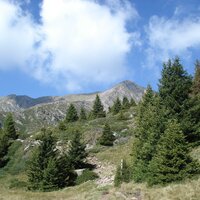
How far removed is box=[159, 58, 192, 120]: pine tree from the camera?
35969mm

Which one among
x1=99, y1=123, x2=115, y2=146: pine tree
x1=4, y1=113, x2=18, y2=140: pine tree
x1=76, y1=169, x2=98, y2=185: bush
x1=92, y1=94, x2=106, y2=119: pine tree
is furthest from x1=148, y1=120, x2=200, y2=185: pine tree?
x1=92, y1=94, x2=106, y2=119: pine tree

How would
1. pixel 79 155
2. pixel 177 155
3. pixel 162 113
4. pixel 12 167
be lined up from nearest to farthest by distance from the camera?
pixel 177 155
pixel 162 113
pixel 79 155
pixel 12 167

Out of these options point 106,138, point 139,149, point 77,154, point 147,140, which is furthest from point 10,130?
point 147,140

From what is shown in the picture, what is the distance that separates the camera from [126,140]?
64.3 metres

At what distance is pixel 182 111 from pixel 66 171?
649 inches

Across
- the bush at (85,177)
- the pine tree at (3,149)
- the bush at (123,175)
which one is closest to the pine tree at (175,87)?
the bush at (123,175)


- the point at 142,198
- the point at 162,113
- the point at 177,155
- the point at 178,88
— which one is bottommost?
the point at 142,198

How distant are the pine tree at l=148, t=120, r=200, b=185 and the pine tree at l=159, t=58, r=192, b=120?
387 inches

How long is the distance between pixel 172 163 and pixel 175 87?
1380 cm

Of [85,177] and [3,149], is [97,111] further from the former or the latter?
[85,177]

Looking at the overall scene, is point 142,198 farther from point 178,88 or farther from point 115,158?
point 115,158

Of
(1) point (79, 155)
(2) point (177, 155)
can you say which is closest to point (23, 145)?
(1) point (79, 155)

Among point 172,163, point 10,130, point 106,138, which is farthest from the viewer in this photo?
point 10,130

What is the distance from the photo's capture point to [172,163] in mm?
24703
